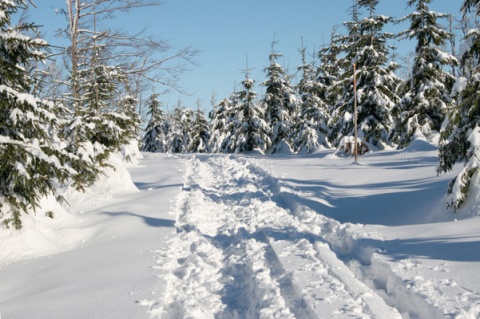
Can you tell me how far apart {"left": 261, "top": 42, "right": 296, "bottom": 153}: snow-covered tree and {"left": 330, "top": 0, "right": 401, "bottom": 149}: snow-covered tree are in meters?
8.72

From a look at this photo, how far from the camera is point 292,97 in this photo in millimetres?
30797

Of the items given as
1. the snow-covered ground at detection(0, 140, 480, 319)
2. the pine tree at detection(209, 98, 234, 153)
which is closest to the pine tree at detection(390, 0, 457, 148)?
the snow-covered ground at detection(0, 140, 480, 319)

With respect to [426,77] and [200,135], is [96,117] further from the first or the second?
[200,135]

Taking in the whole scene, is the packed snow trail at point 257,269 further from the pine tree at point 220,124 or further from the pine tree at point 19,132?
the pine tree at point 220,124

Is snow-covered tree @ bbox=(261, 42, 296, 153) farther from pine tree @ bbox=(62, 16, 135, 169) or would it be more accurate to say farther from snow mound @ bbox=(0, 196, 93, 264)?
snow mound @ bbox=(0, 196, 93, 264)

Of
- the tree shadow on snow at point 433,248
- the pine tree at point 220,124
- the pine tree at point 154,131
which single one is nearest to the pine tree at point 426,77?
the tree shadow on snow at point 433,248

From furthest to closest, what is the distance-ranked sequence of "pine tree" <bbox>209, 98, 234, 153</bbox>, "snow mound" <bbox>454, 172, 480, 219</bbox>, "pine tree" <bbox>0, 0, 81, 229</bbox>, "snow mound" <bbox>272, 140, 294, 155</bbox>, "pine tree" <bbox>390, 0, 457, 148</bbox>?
"pine tree" <bbox>209, 98, 234, 153</bbox> → "snow mound" <bbox>272, 140, 294, 155</bbox> → "pine tree" <bbox>390, 0, 457, 148</bbox> → "snow mound" <bbox>454, 172, 480, 219</bbox> → "pine tree" <bbox>0, 0, 81, 229</bbox>

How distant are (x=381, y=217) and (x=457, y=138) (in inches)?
85.5

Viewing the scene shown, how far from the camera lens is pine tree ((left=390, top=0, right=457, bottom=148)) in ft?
57.7

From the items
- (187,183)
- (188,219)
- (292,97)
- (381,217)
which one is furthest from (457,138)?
(292,97)

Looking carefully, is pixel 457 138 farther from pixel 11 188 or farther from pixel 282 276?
pixel 11 188

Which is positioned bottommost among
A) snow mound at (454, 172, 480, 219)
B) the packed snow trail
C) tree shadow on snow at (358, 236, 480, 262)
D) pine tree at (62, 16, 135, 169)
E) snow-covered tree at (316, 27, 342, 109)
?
the packed snow trail

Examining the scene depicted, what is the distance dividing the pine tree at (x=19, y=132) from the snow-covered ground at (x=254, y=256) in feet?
2.31

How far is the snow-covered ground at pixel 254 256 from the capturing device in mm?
4203
